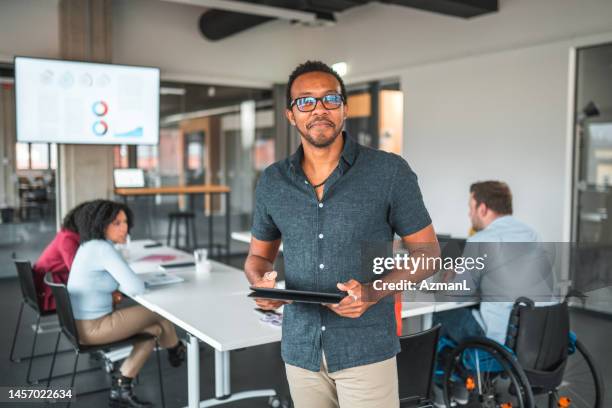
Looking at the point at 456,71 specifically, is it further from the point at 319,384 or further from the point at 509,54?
the point at 319,384

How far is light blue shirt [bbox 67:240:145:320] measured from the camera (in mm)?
3154

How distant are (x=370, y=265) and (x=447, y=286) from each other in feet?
0.89

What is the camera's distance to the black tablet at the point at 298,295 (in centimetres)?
139

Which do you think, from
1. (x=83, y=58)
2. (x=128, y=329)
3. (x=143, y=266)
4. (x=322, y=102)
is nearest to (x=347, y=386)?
(x=322, y=102)

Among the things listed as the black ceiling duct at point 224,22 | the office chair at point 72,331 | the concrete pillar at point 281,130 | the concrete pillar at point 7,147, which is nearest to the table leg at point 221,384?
the office chair at point 72,331

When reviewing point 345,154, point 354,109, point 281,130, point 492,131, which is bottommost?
point 345,154

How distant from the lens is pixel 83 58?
6.96m

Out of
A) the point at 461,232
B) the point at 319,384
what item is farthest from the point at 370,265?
the point at 461,232

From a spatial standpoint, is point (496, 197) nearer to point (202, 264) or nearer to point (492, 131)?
point (202, 264)

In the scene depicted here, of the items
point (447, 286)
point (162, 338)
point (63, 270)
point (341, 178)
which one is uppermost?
point (341, 178)

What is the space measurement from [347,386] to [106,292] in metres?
2.11

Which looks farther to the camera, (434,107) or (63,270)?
(434,107)

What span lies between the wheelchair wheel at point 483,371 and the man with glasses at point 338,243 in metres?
1.10

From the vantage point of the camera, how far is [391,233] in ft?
5.22
